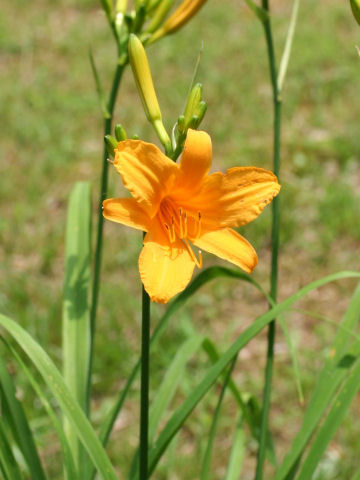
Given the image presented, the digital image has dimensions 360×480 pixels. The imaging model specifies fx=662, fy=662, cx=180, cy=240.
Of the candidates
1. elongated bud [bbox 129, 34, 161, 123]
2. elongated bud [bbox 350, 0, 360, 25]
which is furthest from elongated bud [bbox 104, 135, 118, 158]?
elongated bud [bbox 350, 0, 360, 25]

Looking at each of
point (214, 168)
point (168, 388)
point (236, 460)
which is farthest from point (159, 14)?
point (214, 168)

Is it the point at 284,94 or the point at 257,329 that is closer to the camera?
the point at 257,329

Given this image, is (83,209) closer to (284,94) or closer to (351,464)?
(351,464)

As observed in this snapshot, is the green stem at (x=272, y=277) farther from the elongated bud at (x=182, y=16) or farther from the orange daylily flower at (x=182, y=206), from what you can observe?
the orange daylily flower at (x=182, y=206)

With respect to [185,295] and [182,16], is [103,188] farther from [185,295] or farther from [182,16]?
[182,16]

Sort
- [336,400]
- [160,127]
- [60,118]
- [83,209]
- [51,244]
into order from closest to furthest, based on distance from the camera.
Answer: [160,127] → [336,400] → [83,209] → [51,244] → [60,118]

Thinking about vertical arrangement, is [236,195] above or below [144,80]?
below

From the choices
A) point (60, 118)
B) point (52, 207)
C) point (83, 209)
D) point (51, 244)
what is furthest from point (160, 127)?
point (60, 118)
